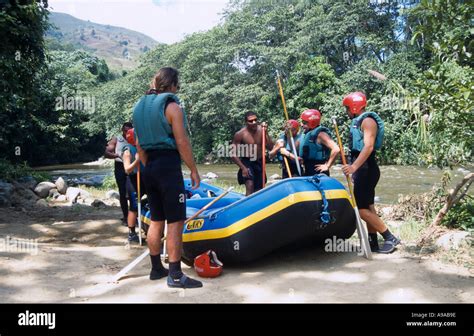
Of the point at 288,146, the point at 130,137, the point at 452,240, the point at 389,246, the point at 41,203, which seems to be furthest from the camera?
the point at 41,203

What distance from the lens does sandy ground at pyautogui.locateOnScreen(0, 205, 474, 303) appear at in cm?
329

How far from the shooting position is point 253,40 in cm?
2806

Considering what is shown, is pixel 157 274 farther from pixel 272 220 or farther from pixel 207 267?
pixel 272 220

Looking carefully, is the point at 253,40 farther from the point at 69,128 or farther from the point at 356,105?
the point at 356,105

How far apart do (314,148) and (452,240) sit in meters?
1.79

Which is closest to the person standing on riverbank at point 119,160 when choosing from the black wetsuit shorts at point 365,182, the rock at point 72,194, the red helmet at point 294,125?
the red helmet at point 294,125

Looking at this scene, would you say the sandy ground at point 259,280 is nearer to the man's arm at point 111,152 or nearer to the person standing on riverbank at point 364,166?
the person standing on riverbank at point 364,166

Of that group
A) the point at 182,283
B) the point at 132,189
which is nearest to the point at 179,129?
the point at 182,283

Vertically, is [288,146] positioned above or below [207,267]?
above

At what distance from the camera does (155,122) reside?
11.4 feet

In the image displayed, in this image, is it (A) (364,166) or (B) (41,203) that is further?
(B) (41,203)

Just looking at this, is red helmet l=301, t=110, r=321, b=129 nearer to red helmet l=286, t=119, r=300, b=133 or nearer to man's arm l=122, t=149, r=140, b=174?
red helmet l=286, t=119, r=300, b=133

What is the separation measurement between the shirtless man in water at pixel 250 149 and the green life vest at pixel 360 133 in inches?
72.4

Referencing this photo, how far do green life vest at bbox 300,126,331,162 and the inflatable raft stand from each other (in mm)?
994
